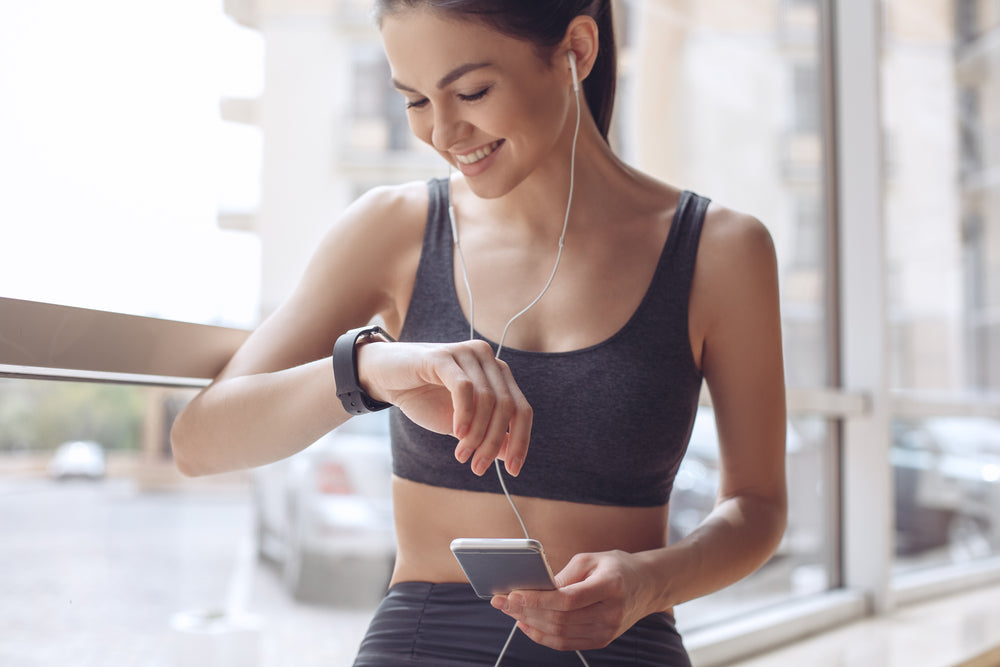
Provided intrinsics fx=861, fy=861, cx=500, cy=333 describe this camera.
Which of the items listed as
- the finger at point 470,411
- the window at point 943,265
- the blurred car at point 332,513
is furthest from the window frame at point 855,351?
the finger at point 470,411

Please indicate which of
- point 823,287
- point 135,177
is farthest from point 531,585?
point 823,287

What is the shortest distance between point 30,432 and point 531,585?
25.1 inches

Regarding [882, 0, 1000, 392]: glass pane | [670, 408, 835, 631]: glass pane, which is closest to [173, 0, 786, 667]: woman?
→ [670, 408, 835, 631]: glass pane

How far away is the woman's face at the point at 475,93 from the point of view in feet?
3.17

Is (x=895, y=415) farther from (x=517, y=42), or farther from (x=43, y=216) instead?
(x=43, y=216)

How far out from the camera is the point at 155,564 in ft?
4.46

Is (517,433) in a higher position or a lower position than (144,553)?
higher

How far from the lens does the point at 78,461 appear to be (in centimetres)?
114

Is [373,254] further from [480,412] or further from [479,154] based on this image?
[480,412]

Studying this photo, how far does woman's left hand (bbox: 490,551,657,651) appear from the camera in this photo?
852 millimetres

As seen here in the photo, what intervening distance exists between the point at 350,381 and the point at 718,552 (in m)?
0.52

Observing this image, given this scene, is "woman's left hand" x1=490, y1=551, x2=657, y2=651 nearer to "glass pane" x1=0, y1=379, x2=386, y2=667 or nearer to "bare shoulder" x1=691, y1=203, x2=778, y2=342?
"bare shoulder" x1=691, y1=203, x2=778, y2=342

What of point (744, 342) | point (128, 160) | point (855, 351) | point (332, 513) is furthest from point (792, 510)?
point (128, 160)

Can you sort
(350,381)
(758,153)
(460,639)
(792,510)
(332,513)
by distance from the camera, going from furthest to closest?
(758,153) → (792,510) → (332,513) → (460,639) → (350,381)
